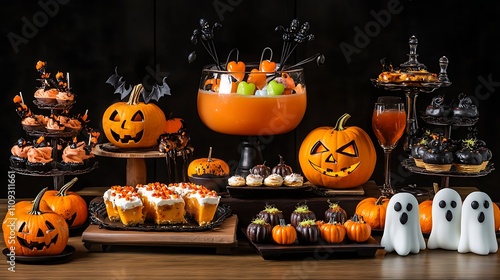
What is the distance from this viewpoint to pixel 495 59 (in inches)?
154

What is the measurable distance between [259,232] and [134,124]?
2.49 ft

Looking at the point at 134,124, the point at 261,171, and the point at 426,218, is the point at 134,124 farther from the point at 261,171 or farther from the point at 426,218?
the point at 426,218

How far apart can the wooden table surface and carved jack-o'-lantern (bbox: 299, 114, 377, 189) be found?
369 millimetres

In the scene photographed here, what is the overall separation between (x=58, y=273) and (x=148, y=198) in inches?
15.3

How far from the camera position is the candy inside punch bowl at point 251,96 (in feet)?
10.8

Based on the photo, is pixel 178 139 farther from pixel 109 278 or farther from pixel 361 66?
pixel 361 66

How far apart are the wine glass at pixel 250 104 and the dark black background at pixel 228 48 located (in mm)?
483

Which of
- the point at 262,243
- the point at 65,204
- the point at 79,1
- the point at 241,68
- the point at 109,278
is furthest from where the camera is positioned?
the point at 79,1

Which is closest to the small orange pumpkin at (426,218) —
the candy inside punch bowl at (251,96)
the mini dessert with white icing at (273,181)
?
the mini dessert with white icing at (273,181)

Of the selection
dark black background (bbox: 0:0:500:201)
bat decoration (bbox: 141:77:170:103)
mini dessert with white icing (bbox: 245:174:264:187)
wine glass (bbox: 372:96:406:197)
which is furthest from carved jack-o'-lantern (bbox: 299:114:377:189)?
dark black background (bbox: 0:0:500:201)

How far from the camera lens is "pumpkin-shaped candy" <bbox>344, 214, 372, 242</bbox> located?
2875 millimetres

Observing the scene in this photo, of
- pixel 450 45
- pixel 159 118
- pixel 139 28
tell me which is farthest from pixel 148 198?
pixel 450 45

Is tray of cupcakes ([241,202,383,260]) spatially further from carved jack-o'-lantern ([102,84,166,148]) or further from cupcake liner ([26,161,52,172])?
cupcake liner ([26,161,52,172])

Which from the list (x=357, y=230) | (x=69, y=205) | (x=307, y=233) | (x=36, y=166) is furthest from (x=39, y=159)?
(x=357, y=230)
